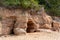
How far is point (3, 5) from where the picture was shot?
1109 centimetres

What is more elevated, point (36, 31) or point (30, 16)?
point (30, 16)

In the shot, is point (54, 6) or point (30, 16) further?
point (54, 6)

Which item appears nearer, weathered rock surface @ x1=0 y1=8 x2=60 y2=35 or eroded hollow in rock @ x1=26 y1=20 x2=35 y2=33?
weathered rock surface @ x1=0 y1=8 x2=60 y2=35

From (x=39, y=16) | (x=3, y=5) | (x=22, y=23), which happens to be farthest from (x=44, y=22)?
(x=3, y=5)

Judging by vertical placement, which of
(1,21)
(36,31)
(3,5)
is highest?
(3,5)

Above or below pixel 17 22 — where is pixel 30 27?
below

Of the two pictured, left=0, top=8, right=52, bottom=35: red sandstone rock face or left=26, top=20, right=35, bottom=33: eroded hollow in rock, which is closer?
left=0, top=8, right=52, bottom=35: red sandstone rock face

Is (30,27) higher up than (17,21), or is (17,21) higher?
(17,21)

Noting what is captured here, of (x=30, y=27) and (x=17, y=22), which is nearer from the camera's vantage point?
(x=17, y=22)

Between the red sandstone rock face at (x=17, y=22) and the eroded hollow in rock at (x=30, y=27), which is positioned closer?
the red sandstone rock face at (x=17, y=22)

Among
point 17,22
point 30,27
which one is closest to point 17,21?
point 17,22

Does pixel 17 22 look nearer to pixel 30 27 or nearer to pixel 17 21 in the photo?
pixel 17 21

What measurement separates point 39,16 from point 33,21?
0.99 meters

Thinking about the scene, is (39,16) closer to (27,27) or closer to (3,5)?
(27,27)
